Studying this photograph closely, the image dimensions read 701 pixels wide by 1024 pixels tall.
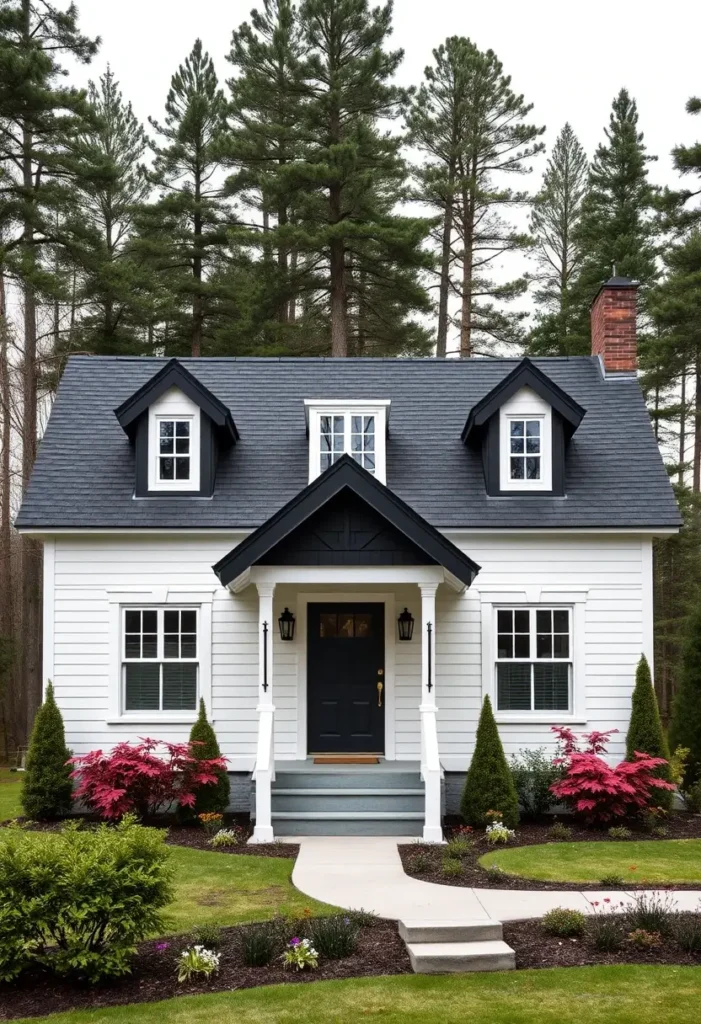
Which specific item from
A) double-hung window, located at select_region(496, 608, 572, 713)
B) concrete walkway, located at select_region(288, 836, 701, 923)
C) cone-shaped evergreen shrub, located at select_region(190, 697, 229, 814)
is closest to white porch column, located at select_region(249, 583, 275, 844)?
cone-shaped evergreen shrub, located at select_region(190, 697, 229, 814)

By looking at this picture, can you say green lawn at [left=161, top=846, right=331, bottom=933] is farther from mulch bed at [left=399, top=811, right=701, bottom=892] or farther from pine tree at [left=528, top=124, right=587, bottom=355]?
pine tree at [left=528, top=124, right=587, bottom=355]

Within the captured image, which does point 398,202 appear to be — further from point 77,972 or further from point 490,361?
point 77,972

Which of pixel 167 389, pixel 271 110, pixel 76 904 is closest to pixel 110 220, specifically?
pixel 271 110

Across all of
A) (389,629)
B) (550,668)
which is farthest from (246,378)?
(550,668)

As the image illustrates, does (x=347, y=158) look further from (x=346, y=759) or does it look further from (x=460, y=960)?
(x=460, y=960)

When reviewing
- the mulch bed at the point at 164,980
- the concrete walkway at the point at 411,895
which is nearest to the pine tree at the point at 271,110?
the concrete walkway at the point at 411,895

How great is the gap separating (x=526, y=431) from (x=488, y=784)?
18.8 feet

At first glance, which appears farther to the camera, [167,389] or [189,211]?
[189,211]

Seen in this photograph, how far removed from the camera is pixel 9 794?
19094 millimetres

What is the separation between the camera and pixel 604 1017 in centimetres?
664

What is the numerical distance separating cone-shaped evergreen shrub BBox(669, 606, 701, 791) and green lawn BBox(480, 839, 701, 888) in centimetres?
288

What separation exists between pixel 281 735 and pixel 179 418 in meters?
5.28

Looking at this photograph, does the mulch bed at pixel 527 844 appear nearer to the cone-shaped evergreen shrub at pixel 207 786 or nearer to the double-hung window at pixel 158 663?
the cone-shaped evergreen shrub at pixel 207 786

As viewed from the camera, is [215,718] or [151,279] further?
[151,279]
